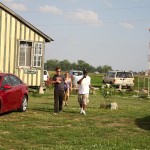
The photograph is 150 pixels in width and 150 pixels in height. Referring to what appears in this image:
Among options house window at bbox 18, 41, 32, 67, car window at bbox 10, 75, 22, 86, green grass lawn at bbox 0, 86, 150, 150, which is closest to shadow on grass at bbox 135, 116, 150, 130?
green grass lawn at bbox 0, 86, 150, 150

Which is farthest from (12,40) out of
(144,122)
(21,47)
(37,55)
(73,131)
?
(73,131)

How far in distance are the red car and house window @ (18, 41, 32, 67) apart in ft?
35.7

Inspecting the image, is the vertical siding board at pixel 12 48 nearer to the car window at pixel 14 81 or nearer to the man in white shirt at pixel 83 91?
the car window at pixel 14 81

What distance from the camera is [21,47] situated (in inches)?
1045

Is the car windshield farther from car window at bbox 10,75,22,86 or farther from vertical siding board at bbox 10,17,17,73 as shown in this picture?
car window at bbox 10,75,22,86

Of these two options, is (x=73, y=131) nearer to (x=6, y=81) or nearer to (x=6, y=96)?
(x=6, y=96)

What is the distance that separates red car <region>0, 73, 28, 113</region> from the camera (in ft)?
44.6

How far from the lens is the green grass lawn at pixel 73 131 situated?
9.44 metres

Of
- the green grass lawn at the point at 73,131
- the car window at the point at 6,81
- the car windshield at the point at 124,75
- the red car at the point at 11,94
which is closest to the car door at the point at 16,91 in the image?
the red car at the point at 11,94

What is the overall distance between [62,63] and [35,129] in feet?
411

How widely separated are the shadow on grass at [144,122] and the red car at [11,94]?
4.07 meters

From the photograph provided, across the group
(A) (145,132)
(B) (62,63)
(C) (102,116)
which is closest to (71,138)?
(A) (145,132)

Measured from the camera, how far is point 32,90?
89.6ft

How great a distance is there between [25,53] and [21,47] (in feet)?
1.65
